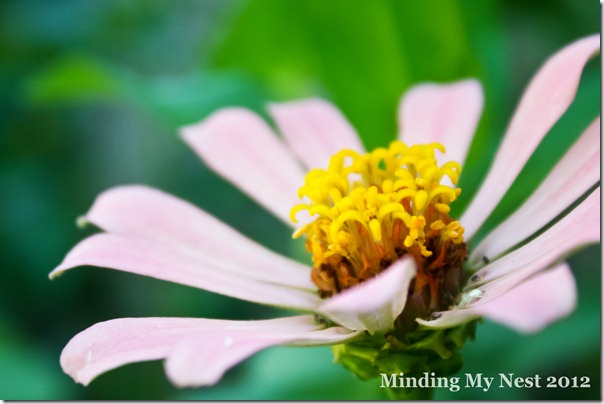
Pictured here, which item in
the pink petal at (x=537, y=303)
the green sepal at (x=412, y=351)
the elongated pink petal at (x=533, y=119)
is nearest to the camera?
the pink petal at (x=537, y=303)

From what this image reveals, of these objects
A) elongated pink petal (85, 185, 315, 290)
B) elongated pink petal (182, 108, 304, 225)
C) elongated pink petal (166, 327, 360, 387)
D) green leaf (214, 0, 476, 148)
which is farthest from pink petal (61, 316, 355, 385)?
green leaf (214, 0, 476, 148)

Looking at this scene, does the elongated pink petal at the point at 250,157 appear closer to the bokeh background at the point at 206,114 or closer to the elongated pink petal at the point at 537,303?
the bokeh background at the point at 206,114

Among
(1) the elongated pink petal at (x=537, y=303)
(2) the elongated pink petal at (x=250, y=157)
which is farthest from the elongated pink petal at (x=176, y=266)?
(1) the elongated pink petal at (x=537, y=303)

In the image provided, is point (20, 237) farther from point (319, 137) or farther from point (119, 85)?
point (319, 137)

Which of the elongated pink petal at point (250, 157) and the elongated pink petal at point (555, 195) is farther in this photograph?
the elongated pink petal at point (250, 157)

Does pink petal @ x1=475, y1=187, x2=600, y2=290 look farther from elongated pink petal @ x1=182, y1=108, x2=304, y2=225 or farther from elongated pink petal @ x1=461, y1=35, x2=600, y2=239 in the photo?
elongated pink petal @ x1=182, y1=108, x2=304, y2=225

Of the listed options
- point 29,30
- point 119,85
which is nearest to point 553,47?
point 119,85

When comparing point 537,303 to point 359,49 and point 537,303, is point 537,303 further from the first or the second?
point 359,49
